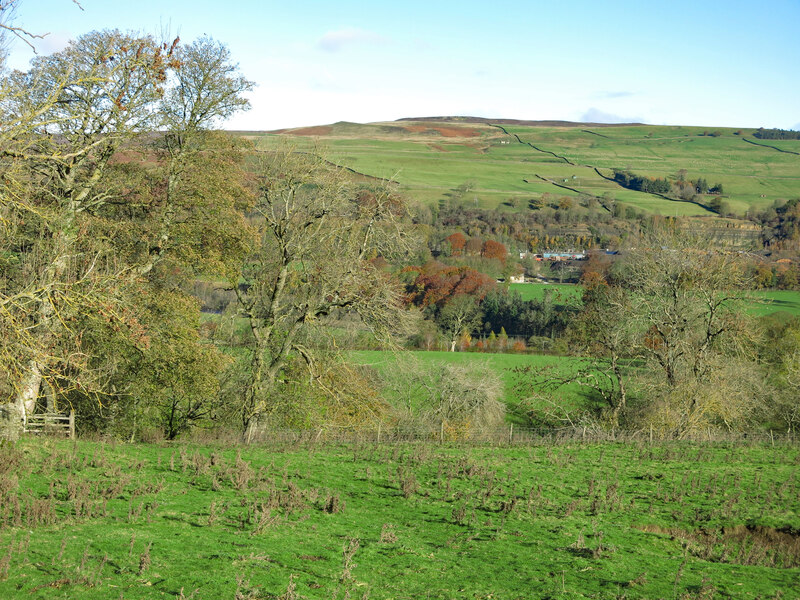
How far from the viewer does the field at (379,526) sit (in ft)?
34.6

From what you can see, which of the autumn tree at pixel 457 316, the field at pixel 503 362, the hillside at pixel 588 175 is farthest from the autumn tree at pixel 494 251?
the field at pixel 503 362

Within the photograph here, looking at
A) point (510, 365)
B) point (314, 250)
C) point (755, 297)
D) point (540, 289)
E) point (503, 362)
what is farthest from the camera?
point (540, 289)

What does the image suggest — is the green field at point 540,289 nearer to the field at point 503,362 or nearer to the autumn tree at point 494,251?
the autumn tree at point 494,251

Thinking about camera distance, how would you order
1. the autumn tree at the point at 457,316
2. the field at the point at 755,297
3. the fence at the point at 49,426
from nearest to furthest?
the fence at the point at 49,426, the field at the point at 755,297, the autumn tree at the point at 457,316

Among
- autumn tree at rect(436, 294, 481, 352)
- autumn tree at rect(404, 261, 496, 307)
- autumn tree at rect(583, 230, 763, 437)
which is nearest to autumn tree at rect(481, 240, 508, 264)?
autumn tree at rect(404, 261, 496, 307)

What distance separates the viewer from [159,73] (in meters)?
10.8

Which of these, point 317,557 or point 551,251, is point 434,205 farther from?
point 317,557

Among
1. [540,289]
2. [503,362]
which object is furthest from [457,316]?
[540,289]

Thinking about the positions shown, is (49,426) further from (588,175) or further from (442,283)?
(588,175)

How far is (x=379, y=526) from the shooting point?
14320 mm

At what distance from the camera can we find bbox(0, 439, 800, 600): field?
1054 cm

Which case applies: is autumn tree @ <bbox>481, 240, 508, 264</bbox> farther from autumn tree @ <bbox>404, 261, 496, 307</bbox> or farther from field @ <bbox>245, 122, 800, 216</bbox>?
field @ <bbox>245, 122, 800, 216</bbox>

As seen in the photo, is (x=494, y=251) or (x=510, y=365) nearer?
(x=510, y=365)

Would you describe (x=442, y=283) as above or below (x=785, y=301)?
below
